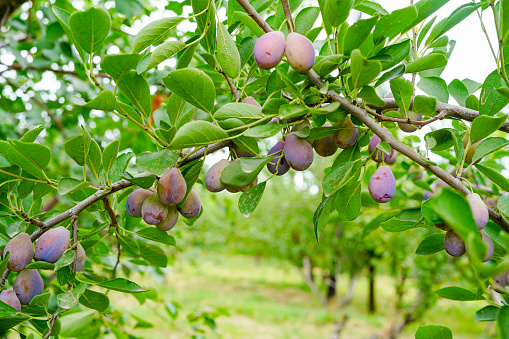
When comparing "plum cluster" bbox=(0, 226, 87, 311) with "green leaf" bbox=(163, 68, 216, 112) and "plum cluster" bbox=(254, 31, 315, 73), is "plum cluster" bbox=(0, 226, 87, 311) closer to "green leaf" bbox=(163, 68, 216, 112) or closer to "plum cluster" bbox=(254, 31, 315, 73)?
"green leaf" bbox=(163, 68, 216, 112)

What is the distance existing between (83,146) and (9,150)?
0.11 m

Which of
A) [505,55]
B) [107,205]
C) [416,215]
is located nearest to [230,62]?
[107,205]

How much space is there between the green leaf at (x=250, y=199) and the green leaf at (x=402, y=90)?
25 centimetres

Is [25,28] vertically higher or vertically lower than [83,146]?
lower

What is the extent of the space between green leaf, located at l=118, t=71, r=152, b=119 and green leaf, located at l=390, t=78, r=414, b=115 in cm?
38

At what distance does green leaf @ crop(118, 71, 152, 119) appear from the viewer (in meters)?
0.57

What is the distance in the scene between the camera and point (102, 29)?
53cm

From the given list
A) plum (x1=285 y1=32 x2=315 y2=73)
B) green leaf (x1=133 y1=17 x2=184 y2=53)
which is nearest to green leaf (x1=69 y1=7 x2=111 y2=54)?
green leaf (x1=133 y1=17 x2=184 y2=53)

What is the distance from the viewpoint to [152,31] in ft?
1.86

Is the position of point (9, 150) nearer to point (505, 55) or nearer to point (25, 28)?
point (505, 55)

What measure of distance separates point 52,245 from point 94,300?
4.8 inches

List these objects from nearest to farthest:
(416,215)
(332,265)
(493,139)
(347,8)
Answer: (347,8) → (493,139) → (416,215) → (332,265)

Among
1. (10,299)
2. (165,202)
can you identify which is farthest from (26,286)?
(165,202)

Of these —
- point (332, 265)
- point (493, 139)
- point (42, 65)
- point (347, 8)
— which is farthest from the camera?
point (332, 265)
